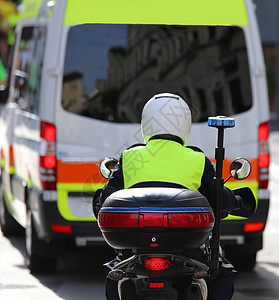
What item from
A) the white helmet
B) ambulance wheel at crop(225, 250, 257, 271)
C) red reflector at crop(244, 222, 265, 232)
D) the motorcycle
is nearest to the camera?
the motorcycle

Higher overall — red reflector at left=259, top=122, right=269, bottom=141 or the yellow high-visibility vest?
the yellow high-visibility vest

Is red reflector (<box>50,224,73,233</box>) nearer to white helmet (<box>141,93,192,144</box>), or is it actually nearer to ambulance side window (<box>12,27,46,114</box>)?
ambulance side window (<box>12,27,46,114</box>)

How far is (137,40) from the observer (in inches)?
328

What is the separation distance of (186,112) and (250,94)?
3598 millimetres

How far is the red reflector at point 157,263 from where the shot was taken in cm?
439

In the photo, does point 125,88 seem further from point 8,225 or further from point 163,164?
point 163,164

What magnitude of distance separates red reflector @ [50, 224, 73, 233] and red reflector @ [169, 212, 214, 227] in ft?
12.7

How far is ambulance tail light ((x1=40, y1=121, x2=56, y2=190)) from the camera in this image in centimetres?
817

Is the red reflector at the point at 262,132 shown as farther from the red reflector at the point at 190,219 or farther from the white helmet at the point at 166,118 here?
the red reflector at the point at 190,219

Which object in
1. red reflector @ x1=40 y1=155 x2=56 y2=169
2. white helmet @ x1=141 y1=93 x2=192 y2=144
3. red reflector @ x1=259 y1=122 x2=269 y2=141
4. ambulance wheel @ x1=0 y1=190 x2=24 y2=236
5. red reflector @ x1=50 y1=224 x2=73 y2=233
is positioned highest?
white helmet @ x1=141 y1=93 x2=192 y2=144

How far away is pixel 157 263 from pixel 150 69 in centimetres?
408

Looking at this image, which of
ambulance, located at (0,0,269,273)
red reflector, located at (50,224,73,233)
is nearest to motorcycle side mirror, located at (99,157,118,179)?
ambulance, located at (0,0,269,273)

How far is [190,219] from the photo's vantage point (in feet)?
14.3

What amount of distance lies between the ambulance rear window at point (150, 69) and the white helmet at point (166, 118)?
3345 millimetres
